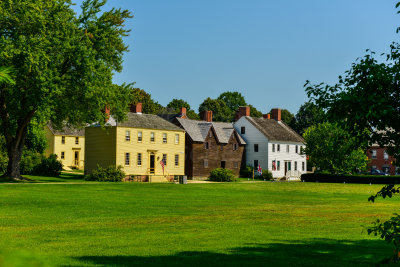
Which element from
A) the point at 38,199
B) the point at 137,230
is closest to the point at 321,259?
the point at 137,230

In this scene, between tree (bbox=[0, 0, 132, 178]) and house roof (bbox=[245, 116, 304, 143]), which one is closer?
tree (bbox=[0, 0, 132, 178])

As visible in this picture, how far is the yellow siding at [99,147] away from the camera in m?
65.5

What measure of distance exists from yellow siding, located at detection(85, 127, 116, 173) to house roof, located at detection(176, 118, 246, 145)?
44.9 ft

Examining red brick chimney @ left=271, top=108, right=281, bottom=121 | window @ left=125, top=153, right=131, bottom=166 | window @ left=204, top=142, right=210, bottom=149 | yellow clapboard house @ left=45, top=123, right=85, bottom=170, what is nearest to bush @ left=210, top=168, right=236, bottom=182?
window @ left=204, top=142, right=210, bottom=149

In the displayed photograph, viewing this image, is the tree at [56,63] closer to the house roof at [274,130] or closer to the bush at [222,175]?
the bush at [222,175]

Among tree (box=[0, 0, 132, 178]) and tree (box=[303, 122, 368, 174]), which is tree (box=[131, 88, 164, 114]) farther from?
tree (box=[0, 0, 132, 178])

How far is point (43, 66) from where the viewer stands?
45.4 m

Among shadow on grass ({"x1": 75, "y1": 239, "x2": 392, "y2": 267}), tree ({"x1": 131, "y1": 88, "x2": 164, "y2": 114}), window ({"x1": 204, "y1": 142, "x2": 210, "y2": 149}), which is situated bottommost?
shadow on grass ({"x1": 75, "y1": 239, "x2": 392, "y2": 267})

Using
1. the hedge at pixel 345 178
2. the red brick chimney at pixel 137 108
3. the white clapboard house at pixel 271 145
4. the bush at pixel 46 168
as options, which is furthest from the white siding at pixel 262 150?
the bush at pixel 46 168

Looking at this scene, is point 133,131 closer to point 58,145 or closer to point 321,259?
point 58,145

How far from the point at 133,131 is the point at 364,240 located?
5274 centimetres

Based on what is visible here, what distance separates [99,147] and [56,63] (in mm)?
20832

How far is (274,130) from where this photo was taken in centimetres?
8900

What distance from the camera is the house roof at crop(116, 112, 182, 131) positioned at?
6775 centimetres
